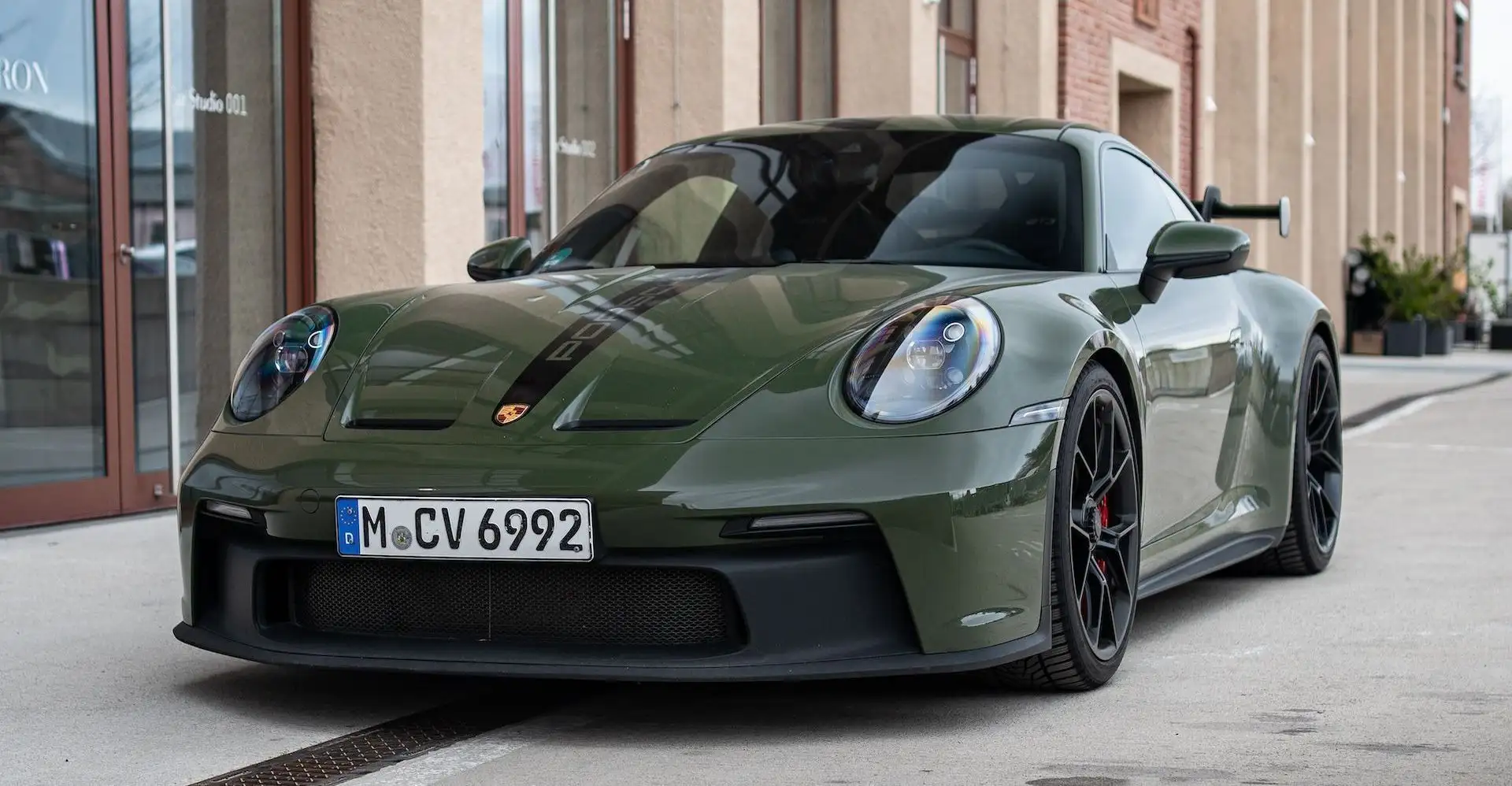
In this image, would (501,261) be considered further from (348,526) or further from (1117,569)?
(1117,569)

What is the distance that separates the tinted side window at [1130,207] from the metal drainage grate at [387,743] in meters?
1.67

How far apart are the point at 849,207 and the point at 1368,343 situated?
957 inches

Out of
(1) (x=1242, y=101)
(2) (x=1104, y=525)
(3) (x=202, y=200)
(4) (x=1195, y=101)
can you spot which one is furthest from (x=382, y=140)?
(1) (x=1242, y=101)

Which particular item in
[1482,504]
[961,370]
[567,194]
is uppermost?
[567,194]

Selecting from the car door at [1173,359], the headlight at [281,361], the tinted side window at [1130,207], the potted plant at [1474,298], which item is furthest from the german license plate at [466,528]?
the potted plant at [1474,298]

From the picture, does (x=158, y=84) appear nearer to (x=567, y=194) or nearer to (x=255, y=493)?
(x=567, y=194)

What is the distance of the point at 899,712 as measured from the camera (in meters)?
3.67

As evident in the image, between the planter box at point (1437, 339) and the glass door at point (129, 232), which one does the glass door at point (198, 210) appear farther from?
the planter box at point (1437, 339)

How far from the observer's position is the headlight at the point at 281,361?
382cm

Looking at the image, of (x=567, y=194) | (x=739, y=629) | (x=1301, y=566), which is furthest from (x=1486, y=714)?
(x=567, y=194)

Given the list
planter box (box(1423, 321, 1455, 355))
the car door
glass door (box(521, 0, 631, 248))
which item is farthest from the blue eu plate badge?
planter box (box(1423, 321, 1455, 355))

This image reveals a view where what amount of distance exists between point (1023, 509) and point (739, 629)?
0.56 m

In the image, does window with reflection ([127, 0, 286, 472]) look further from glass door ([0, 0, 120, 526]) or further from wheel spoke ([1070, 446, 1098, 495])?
wheel spoke ([1070, 446, 1098, 495])

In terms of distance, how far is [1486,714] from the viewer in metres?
3.64
